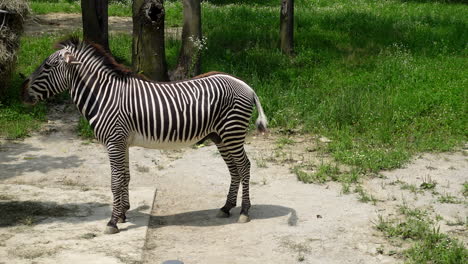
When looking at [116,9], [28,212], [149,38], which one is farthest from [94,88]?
[116,9]

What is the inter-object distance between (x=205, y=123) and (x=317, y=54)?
276 inches

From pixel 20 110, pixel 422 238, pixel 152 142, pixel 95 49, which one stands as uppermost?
pixel 95 49

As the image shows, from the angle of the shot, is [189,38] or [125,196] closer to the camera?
[125,196]

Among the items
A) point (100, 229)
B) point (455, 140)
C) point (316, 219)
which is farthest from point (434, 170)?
point (100, 229)

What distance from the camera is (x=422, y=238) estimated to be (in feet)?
22.4

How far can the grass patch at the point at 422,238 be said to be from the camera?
6285 millimetres

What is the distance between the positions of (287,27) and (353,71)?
1.74 m

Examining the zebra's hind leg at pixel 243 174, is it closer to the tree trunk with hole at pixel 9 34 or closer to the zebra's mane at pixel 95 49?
the zebra's mane at pixel 95 49

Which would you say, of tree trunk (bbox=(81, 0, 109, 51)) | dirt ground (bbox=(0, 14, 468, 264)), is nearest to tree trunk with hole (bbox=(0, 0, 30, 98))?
tree trunk (bbox=(81, 0, 109, 51))

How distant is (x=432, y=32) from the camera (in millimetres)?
15461

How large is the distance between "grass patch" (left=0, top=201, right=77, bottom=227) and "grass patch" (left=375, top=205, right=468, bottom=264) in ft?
12.5

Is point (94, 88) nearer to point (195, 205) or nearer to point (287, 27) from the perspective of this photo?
point (195, 205)

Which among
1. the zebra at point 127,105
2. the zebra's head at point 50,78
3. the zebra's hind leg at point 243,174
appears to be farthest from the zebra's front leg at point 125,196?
the zebra's hind leg at point 243,174

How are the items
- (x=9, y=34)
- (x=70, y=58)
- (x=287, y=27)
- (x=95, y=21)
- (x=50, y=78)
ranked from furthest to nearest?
(x=287, y=27)
(x=95, y=21)
(x=9, y=34)
(x=50, y=78)
(x=70, y=58)
